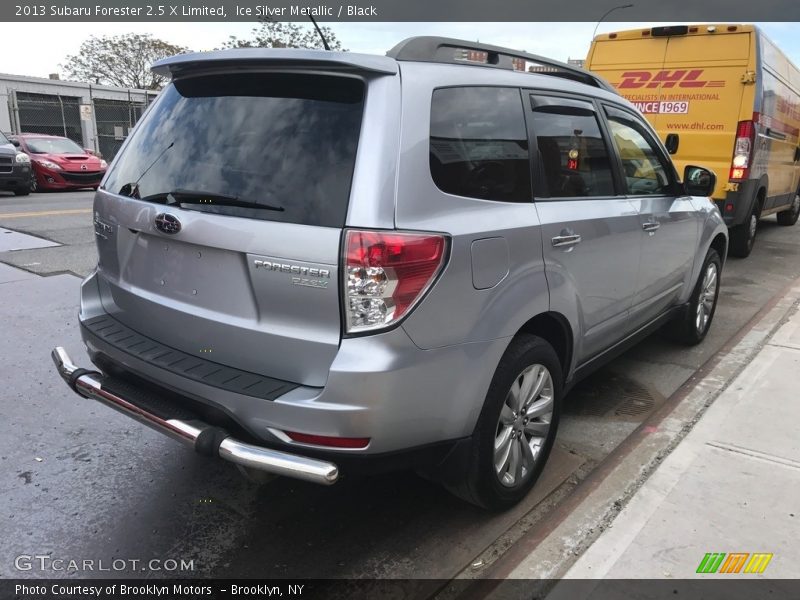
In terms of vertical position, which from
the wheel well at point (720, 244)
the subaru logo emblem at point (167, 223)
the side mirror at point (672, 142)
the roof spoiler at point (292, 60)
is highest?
the roof spoiler at point (292, 60)

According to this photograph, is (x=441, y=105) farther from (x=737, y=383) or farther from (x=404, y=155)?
(x=737, y=383)

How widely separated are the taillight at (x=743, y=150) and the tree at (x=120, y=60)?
45645 mm

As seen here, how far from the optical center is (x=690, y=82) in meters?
8.05

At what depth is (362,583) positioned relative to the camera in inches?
100

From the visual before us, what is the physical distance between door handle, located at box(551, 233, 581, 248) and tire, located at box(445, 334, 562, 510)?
441 mm

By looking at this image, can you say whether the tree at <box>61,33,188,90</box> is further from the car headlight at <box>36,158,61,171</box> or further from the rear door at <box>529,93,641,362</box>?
the rear door at <box>529,93,641,362</box>

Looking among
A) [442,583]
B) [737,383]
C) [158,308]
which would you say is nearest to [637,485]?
[442,583]

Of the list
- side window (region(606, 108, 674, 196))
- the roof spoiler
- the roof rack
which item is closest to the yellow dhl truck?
side window (region(606, 108, 674, 196))

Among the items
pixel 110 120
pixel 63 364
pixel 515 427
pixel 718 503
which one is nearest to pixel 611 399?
pixel 718 503

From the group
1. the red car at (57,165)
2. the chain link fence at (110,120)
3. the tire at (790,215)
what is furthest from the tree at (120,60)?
the tire at (790,215)

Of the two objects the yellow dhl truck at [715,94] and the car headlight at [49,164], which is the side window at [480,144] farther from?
the car headlight at [49,164]

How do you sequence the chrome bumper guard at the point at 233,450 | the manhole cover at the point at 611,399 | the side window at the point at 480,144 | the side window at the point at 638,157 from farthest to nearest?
the manhole cover at the point at 611,399 < the side window at the point at 638,157 < the side window at the point at 480,144 < the chrome bumper guard at the point at 233,450

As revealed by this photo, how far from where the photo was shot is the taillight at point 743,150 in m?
7.71

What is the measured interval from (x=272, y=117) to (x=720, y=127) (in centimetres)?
715
